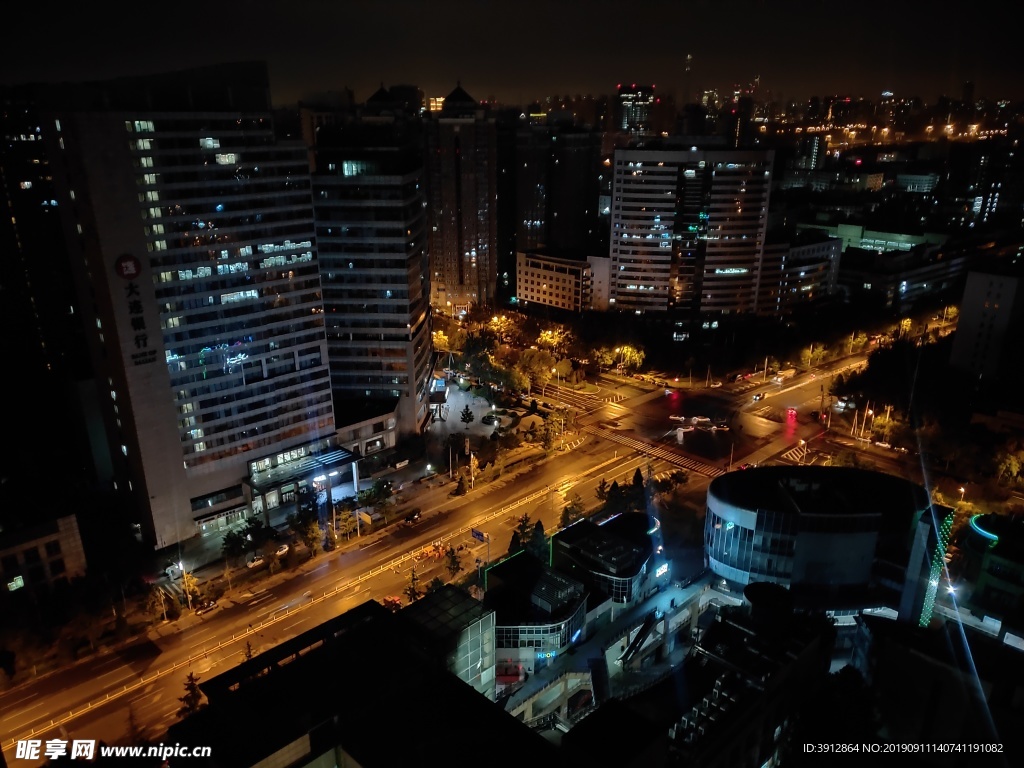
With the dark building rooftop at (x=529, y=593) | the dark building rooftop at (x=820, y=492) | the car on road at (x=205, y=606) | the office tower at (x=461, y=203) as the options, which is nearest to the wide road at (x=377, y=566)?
the car on road at (x=205, y=606)

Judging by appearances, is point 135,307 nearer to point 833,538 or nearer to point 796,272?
point 833,538

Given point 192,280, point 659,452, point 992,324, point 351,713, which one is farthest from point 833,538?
point 992,324

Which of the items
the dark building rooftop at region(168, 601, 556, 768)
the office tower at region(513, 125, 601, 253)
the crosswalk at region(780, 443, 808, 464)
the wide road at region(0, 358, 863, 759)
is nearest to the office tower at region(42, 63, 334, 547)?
the wide road at region(0, 358, 863, 759)

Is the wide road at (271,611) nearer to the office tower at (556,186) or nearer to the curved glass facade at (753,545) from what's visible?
the curved glass facade at (753,545)

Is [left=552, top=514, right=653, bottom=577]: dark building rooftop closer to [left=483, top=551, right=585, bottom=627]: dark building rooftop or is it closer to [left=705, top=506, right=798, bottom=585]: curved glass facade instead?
[left=483, top=551, right=585, bottom=627]: dark building rooftop

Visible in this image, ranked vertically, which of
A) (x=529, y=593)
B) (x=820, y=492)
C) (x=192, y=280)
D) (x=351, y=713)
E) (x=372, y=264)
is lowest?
(x=529, y=593)

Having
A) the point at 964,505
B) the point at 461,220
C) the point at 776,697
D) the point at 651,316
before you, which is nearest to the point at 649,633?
the point at 776,697
